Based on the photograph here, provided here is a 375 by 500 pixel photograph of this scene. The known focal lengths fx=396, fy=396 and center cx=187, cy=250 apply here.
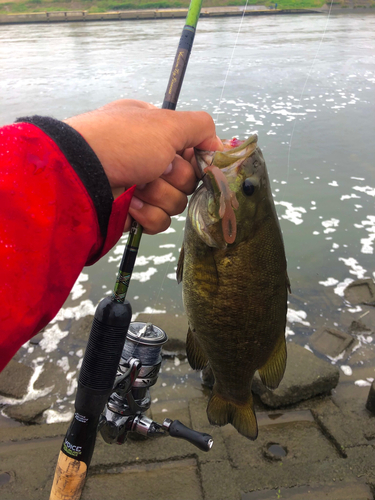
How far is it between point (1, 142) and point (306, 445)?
2888 mm

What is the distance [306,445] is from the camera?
2920mm

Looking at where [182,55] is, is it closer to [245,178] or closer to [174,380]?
[245,178]

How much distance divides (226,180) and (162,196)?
277mm

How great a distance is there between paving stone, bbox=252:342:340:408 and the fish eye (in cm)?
227

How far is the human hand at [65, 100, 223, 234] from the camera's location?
51.7 inches

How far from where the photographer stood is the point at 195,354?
1.86 metres

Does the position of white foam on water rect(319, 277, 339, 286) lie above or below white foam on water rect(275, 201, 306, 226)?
below

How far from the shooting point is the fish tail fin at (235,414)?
1.83 metres

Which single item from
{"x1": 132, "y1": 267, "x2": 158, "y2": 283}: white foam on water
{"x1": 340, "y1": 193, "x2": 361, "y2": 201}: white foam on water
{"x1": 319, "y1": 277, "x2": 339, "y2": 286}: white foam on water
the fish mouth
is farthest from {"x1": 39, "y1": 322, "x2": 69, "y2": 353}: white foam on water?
{"x1": 340, "y1": 193, "x2": 361, "y2": 201}: white foam on water

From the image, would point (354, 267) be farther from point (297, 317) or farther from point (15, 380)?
point (15, 380)

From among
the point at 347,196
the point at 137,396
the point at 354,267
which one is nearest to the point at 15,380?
the point at 137,396

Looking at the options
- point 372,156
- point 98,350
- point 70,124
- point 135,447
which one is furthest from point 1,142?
point 372,156

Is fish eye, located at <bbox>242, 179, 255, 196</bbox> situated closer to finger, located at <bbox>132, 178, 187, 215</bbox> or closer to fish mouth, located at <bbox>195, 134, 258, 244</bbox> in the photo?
fish mouth, located at <bbox>195, 134, 258, 244</bbox>

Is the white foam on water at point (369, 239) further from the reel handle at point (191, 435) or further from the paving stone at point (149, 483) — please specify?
the reel handle at point (191, 435)
